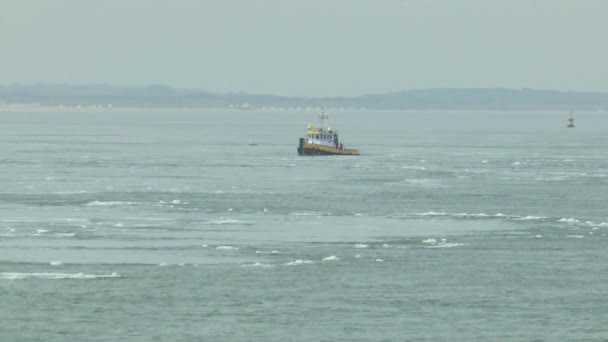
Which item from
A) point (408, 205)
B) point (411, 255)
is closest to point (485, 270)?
point (411, 255)

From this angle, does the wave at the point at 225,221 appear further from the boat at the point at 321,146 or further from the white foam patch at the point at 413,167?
the boat at the point at 321,146

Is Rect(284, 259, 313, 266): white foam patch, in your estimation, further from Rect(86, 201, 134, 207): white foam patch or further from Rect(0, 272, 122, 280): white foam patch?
Rect(86, 201, 134, 207): white foam patch

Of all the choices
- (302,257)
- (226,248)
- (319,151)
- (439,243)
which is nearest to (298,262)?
(302,257)

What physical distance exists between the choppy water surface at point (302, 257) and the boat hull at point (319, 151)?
132ft

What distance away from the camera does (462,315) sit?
46219mm

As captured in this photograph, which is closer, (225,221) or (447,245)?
(447,245)

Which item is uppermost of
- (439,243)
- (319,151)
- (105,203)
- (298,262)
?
(298,262)

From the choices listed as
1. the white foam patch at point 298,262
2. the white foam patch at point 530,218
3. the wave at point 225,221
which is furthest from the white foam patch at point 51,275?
the white foam patch at point 530,218

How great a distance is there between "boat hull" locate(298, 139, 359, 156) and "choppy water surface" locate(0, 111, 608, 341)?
4011cm

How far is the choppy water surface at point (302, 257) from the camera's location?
147 ft

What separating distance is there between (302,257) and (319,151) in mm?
94486

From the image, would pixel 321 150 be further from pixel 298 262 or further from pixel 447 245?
pixel 298 262

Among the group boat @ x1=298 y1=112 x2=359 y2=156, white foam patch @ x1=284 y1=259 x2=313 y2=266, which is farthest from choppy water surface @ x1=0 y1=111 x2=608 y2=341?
boat @ x1=298 y1=112 x2=359 y2=156

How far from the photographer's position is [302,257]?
58.3 metres
